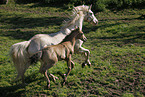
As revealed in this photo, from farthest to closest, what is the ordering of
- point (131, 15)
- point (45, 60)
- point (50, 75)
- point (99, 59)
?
point (131, 15) < point (99, 59) < point (50, 75) < point (45, 60)

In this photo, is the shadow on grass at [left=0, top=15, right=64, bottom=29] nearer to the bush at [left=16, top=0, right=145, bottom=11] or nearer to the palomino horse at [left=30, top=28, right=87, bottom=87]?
the bush at [left=16, top=0, right=145, bottom=11]

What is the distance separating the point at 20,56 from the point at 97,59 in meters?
3.74

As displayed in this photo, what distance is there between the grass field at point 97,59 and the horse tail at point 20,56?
86cm

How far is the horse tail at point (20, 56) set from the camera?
464 centimetres

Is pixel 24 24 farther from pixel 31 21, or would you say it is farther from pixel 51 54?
pixel 51 54

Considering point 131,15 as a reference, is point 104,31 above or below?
below

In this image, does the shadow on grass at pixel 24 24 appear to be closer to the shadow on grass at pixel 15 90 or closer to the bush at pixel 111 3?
the bush at pixel 111 3

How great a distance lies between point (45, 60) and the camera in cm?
432

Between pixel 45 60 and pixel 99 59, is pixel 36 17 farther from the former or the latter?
pixel 45 60

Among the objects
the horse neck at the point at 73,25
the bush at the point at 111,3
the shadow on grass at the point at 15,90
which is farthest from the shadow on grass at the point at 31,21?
the shadow on grass at the point at 15,90

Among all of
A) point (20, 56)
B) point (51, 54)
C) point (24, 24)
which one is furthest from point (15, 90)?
point (24, 24)

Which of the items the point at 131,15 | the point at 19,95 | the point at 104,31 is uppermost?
the point at 131,15

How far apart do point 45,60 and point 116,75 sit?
294 cm

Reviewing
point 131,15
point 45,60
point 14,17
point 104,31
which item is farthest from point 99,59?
point 14,17
